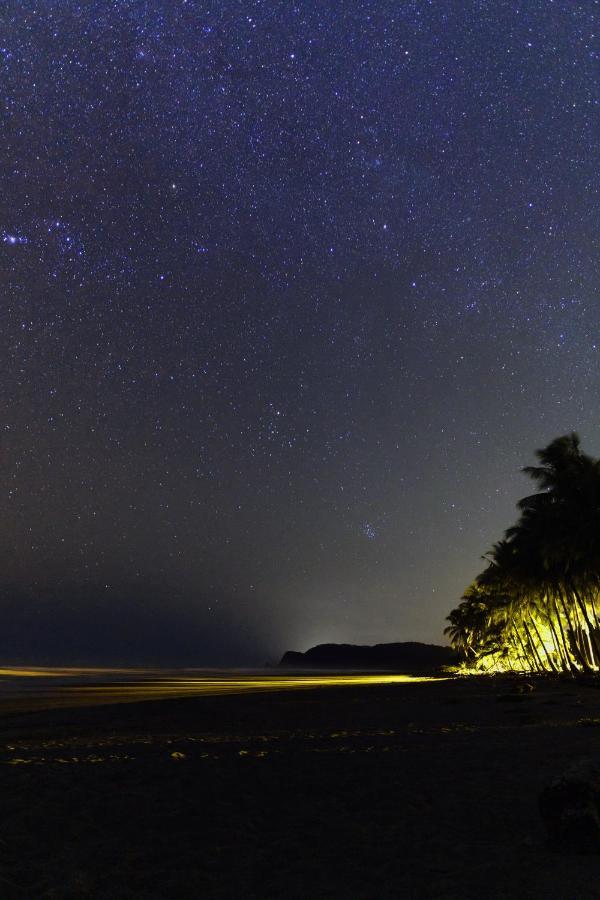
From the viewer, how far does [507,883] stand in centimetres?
503

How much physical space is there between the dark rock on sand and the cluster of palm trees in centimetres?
3270

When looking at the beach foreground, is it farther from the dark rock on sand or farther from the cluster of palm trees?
the cluster of palm trees

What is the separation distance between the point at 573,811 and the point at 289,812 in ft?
10.8

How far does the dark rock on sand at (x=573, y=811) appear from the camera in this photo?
18.3 feet

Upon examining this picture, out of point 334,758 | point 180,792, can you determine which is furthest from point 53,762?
point 334,758

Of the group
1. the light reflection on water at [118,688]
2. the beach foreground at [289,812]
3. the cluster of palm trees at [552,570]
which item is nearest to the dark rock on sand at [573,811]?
the beach foreground at [289,812]

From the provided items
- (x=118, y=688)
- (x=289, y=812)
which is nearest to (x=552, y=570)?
(x=118, y=688)

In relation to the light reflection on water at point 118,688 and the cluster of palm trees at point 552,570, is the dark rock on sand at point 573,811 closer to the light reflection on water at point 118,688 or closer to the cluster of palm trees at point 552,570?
the light reflection on water at point 118,688

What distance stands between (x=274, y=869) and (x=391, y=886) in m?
1.10

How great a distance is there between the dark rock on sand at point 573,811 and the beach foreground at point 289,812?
0.17 metres

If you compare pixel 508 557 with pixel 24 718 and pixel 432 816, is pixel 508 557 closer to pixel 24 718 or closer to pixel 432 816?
pixel 24 718

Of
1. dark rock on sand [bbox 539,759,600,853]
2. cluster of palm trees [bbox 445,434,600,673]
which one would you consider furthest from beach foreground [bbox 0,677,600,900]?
cluster of palm trees [bbox 445,434,600,673]

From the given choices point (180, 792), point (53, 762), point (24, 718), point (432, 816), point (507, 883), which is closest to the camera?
point (507, 883)

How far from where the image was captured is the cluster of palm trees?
36.9 m
